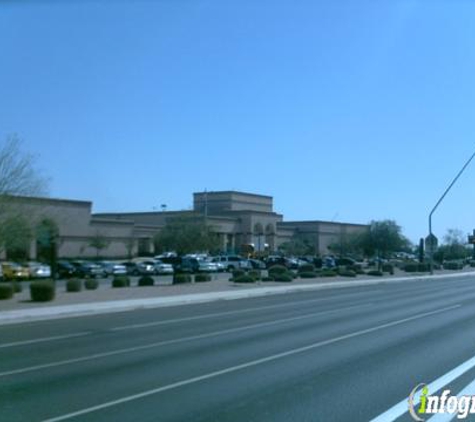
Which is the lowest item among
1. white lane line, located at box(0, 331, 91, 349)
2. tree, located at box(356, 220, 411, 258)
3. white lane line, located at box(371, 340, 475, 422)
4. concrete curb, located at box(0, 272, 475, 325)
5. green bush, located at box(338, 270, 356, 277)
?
white lane line, located at box(371, 340, 475, 422)

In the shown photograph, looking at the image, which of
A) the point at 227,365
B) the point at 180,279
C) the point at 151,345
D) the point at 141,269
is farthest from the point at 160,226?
the point at 227,365

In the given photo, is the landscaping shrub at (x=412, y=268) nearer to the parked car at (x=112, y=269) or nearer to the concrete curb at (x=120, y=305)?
the parked car at (x=112, y=269)

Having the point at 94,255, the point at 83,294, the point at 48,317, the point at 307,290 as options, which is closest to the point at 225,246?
the point at 94,255

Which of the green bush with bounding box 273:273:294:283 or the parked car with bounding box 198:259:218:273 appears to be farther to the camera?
the parked car with bounding box 198:259:218:273

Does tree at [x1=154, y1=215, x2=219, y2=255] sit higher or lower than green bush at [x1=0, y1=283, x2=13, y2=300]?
higher

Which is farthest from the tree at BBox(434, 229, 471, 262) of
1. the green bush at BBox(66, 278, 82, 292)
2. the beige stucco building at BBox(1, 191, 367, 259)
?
the green bush at BBox(66, 278, 82, 292)

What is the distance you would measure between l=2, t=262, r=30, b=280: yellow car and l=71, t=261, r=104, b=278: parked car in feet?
14.0

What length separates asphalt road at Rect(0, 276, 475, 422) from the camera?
1006 centimetres

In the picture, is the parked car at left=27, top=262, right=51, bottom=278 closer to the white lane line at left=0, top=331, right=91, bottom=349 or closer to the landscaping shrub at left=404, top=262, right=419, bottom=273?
the landscaping shrub at left=404, top=262, right=419, bottom=273

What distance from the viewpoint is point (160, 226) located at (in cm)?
10938

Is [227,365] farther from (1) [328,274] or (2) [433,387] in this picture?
(1) [328,274]

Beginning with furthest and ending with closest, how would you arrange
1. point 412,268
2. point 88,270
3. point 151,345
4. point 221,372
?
point 412,268 < point 88,270 < point 151,345 < point 221,372

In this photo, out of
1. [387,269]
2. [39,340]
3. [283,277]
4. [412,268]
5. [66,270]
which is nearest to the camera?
[39,340]

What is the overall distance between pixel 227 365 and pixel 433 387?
3929 mm
